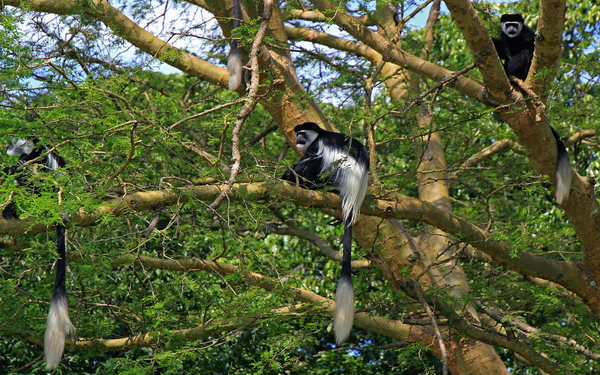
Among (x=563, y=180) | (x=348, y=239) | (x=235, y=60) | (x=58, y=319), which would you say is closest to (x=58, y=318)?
(x=58, y=319)

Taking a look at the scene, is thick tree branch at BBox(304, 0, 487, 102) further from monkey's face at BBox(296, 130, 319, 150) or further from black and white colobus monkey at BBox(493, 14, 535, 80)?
black and white colobus monkey at BBox(493, 14, 535, 80)

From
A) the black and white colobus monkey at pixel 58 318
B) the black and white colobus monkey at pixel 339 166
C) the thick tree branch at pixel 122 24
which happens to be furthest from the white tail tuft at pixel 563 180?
the black and white colobus monkey at pixel 58 318

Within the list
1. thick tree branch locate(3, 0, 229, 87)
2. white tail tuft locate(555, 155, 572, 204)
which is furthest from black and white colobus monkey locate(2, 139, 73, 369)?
white tail tuft locate(555, 155, 572, 204)

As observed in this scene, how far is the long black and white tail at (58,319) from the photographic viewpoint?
241 centimetres

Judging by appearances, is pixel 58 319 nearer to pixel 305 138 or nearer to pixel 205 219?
pixel 205 219

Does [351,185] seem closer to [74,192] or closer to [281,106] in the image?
[281,106]

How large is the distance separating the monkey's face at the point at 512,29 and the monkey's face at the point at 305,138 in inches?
60.0

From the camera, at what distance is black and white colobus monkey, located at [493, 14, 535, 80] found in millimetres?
3707

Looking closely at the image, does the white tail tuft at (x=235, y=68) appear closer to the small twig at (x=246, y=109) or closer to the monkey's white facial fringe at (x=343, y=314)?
the small twig at (x=246, y=109)

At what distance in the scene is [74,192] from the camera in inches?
81.4

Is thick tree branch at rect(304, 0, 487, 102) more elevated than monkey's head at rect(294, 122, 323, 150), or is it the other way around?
thick tree branch at rect(304, 0, 487, 102)

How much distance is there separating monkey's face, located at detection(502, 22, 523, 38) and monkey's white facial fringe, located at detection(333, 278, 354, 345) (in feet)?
7.09

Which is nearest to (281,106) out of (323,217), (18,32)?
(18,32)

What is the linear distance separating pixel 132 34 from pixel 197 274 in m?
1.41
